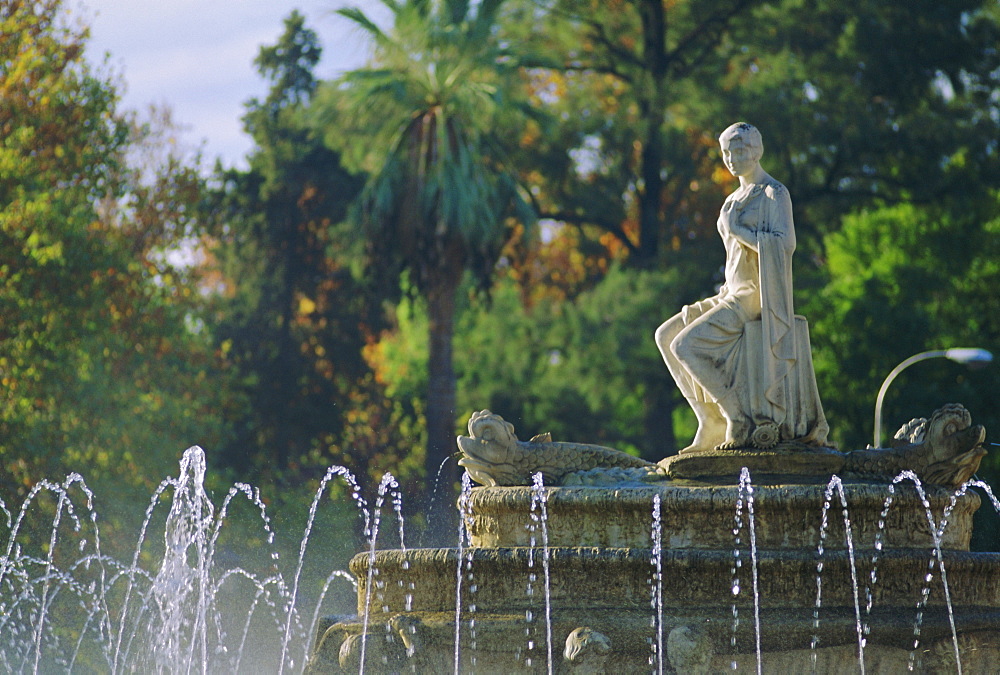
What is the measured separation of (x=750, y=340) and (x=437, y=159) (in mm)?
17800

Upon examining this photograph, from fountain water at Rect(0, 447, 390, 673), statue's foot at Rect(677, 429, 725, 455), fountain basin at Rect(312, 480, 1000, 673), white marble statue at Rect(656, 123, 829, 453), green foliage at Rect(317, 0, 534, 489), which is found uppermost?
green foliage at Rect(317, 0, 534, 489)

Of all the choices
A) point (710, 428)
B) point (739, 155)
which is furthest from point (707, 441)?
point (739, 155)

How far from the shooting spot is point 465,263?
2792 cm

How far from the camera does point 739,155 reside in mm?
10633

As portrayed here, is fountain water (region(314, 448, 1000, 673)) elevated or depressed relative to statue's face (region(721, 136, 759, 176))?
depressed

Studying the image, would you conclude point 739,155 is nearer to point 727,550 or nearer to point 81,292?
point 727,550

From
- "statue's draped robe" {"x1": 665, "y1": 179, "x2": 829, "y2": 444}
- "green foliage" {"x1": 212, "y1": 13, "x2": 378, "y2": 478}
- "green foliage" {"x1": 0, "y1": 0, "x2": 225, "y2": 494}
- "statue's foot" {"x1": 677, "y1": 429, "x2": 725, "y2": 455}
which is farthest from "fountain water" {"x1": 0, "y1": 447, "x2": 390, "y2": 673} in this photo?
"green foliage" {"x1": 212, "y1": 13, "x2": 378, "y2": 478}

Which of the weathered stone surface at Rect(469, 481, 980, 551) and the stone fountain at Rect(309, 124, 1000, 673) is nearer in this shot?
the stone fountain at Rect(309, 124, 1000, 673)

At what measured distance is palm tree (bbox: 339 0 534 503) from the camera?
27500mm

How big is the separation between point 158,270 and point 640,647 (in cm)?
2266

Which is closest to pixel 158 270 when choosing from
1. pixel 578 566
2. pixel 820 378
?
pixel 820 378

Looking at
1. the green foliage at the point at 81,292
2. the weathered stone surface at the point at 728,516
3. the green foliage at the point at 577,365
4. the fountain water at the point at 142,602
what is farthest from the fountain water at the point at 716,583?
the green foliage at the point at 577,365

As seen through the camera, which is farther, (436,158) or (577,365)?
(577,365)

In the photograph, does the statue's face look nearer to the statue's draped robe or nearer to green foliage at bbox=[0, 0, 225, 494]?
the statue's draped robe
